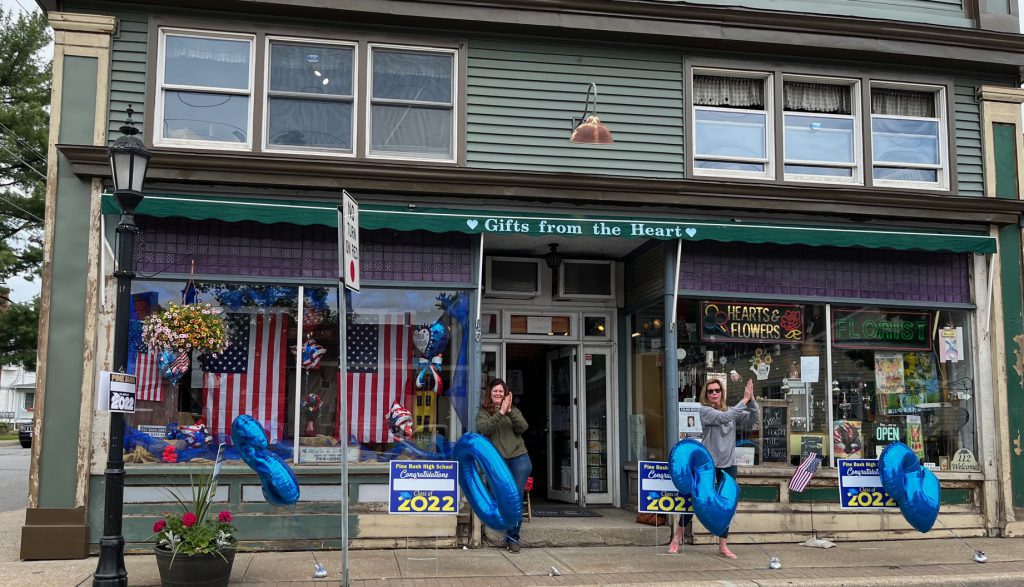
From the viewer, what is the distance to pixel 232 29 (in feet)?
33.0

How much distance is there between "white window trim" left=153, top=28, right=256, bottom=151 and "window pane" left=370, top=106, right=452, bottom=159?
1418 mm

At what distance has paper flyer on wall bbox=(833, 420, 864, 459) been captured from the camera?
11.0 meters

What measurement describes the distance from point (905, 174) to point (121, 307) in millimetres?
9563

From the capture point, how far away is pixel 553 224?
33.0 feet

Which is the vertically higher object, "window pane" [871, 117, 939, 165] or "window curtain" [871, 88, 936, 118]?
"window curtain" [871, 88, 936, 118]

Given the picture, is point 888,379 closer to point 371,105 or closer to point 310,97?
point 371,105

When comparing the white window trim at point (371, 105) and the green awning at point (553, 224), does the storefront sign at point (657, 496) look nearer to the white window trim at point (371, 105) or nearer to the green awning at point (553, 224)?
the green awning at point (553, 224)

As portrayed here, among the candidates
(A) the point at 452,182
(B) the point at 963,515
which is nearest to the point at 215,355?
(A) the point at 452,182

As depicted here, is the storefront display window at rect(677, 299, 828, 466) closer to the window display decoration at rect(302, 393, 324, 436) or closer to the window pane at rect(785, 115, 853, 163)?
the window pane at rect(785, 115, 853, 163)

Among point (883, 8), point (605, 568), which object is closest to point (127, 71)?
point (605, 568)

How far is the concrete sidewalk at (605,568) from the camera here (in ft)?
26.8

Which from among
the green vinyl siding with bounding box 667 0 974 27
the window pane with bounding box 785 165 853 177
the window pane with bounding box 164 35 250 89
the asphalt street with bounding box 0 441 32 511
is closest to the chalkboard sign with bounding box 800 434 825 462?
the window pane with bounding box 785 165 853 177

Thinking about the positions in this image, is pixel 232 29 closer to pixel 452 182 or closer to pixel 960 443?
pixel 452 182

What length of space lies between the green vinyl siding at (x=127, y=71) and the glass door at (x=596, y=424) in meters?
6.43
